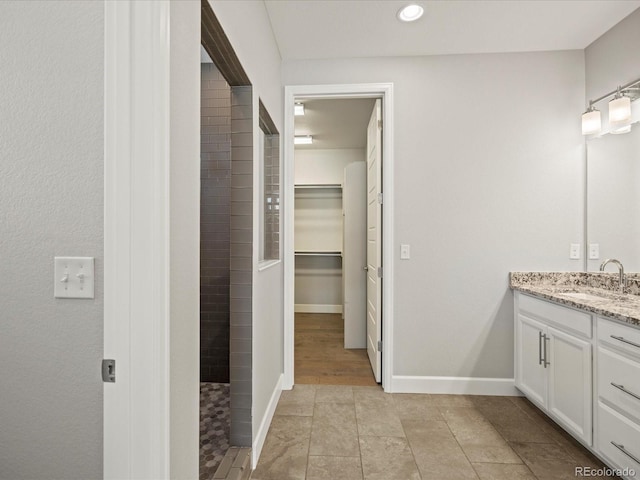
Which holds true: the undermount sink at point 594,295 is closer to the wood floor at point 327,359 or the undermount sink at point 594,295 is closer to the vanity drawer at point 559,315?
the vanity drawer at point 559,315

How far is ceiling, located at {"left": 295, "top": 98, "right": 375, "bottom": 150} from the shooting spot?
3.63 meters

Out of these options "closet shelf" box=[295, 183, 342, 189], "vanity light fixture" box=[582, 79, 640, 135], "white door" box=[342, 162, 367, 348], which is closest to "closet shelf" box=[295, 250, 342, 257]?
"closet shelf" box=[295, 183, 342, 189]

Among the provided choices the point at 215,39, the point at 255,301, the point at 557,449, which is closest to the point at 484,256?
the point at 557,449

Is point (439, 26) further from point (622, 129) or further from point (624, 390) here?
point (624, 390)

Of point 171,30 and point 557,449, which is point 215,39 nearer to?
point 171,30

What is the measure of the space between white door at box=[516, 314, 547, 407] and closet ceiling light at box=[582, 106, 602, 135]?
1.44 metres

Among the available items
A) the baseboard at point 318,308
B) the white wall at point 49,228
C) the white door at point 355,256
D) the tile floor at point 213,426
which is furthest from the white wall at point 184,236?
the baseboard at point 318,308

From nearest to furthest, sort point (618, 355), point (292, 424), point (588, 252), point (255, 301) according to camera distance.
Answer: point (618, 355) → point (255, 301) → point (292, 424) → point (588, 252)

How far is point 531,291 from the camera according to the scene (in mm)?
2436

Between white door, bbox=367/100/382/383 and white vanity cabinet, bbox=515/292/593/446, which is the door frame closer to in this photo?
white door, bbox=367/100/382/383

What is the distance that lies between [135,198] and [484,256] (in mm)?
2619

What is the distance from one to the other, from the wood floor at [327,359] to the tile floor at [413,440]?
302 mm

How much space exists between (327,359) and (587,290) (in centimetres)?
226

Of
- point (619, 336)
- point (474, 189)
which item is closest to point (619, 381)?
point (619, 336)
